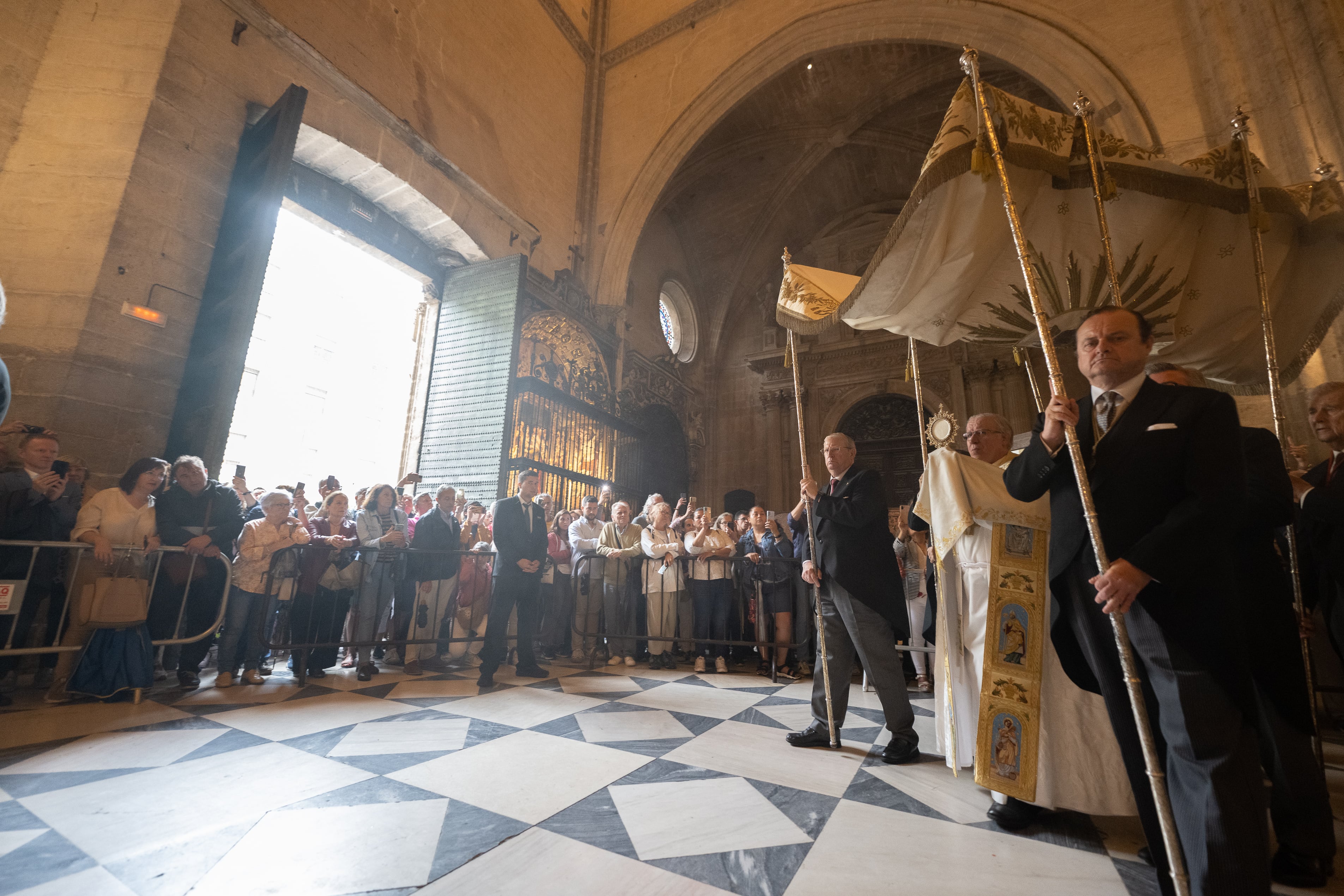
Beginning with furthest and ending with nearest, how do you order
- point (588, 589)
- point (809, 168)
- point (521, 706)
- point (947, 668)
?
point (809, 168) < point (588, 589) < point (521, 706) < point (947, 668)

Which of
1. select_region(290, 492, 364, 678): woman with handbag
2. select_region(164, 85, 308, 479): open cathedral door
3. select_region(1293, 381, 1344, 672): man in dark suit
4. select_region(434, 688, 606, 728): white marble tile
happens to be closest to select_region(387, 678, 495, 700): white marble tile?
select_region(434, 688, 606, 728): white marble tile

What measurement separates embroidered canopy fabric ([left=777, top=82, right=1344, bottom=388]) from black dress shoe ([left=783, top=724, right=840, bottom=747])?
2.24 metres

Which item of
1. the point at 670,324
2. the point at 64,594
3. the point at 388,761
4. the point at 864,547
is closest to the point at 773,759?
the point at 864,547

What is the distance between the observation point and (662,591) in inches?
206

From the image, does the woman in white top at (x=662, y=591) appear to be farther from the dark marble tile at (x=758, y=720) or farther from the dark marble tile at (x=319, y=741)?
the dark marble tile at (x=319, y=741)

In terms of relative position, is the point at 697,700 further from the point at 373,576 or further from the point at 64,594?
the point at 64,594

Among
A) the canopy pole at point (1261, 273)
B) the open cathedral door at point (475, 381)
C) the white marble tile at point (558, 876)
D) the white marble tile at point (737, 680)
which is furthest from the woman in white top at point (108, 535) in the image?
the canopy pole at point (1261, 273)

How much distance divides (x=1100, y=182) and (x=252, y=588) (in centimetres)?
545

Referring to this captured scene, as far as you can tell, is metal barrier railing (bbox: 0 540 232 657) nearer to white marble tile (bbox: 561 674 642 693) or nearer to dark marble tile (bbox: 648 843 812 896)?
white marble tile (bbox: 561 674 642 693)

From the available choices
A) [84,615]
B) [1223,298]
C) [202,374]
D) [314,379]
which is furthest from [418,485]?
[314,379]

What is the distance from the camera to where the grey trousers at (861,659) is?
8.13 ft

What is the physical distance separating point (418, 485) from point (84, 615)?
4.58m

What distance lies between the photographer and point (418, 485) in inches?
298

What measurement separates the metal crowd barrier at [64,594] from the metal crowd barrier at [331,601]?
0.36 metres
